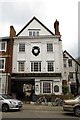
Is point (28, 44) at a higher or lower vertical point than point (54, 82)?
higher

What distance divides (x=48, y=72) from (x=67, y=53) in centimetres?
2076

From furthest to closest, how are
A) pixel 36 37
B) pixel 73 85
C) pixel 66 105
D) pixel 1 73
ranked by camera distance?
pixel 73 85 → pixel 36 37 → pixel 1 73 → pixel 66 105

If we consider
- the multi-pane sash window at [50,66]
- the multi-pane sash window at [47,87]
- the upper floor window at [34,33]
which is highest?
the upper floor window at [34,33]

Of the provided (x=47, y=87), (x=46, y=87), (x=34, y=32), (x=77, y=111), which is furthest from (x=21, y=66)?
(x=77, y=111)

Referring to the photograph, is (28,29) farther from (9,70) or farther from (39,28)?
(9,70)

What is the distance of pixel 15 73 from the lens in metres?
28.2

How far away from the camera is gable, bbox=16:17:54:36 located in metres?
29.7

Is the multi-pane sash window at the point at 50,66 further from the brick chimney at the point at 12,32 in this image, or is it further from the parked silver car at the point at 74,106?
the parked silver car at the point at 74,106

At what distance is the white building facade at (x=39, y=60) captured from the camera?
27.6 m

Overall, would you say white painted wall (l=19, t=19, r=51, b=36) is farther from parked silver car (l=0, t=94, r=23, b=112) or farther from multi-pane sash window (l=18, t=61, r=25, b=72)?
parked silver car (l=0, t=94, r=23, b=112)

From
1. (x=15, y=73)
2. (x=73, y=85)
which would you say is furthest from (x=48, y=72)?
(x=73, y=85)

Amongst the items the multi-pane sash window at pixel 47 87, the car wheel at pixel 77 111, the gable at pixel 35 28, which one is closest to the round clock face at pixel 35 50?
the gable at pixel 35 28

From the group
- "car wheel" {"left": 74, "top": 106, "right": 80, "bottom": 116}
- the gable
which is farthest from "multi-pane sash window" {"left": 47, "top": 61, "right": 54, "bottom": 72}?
"car wheel" {"left": 74, "top": 106, "right": 80, "bottom": 116}

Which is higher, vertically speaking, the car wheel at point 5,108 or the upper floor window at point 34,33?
the upper floor window at point 34,33
